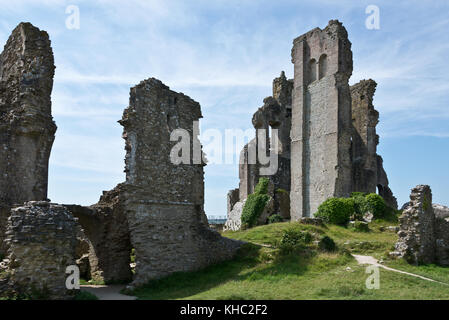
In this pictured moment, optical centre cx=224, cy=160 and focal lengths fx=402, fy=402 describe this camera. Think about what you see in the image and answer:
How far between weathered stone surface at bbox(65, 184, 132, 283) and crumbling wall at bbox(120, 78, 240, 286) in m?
2.17

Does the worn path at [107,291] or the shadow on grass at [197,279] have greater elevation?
the shadow on grass at [197,279]

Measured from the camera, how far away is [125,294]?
1248cm

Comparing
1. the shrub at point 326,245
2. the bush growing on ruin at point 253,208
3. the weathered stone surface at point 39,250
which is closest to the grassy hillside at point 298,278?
the shrub at point 326,245

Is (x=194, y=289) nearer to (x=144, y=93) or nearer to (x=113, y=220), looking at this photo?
(x=113, y=220)

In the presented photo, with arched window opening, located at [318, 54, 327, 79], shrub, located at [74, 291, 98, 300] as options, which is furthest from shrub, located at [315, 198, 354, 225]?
shrub, located at [74, 291, 98, 300]

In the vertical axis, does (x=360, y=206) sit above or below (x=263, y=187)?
below

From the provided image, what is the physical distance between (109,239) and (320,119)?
17608 mm

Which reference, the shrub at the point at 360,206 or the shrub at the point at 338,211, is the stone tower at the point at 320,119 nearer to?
the shrub at the point at 360,206

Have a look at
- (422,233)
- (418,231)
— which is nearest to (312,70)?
(422,233)

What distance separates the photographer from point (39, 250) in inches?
404

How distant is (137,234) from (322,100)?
18.7 metres

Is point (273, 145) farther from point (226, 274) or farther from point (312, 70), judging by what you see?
point (226, 274)

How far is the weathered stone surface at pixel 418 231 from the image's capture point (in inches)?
539

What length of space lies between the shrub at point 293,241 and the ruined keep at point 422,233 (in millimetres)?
3394
